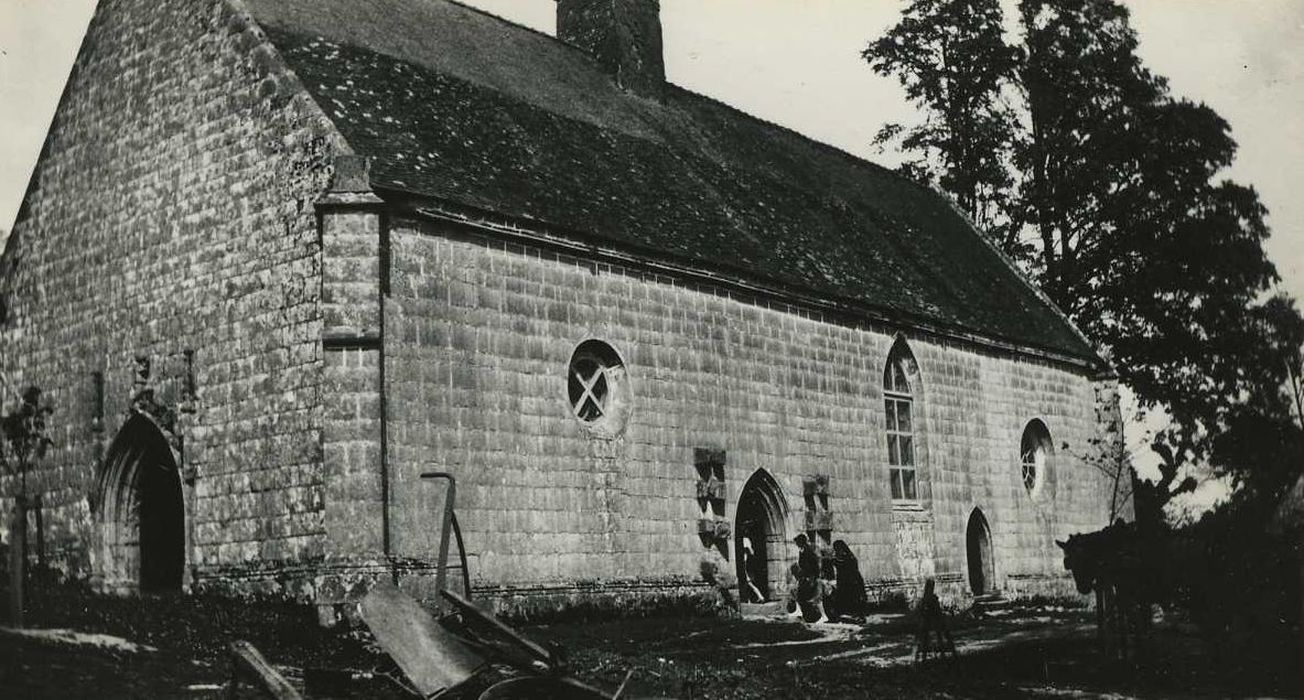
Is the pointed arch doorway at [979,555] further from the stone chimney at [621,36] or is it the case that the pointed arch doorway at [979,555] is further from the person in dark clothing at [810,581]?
the stone chimney at [621,36]

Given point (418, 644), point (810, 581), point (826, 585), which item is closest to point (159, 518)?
point (810, 581)

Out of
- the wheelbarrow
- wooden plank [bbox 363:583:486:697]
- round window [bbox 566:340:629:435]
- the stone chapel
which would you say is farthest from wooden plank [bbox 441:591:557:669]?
round window [bbox 566:340:629:435]

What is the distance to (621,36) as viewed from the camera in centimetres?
2867

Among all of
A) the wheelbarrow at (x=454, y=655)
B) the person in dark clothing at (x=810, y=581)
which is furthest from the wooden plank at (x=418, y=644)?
the person in dark clothing at (x=810, y=581)

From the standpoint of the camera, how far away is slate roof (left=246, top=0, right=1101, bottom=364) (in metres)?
19.5

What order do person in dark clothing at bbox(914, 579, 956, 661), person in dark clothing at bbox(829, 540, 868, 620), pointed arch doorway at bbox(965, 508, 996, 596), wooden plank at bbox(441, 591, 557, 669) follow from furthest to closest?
1. pointed arch doorway at bbox(965, 508, 996, 596)
2. person in dark clothing at bbox(829, 540, 868, 620)
3. person in dark clothing at bbox(914, 579, 956, 661)
4. wooden plank at bbox(441, 591, 557, 669)

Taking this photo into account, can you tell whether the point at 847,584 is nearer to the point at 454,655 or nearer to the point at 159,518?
the point at 159,518

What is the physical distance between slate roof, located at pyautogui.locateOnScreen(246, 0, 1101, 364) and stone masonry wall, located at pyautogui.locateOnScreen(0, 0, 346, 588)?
106 cm

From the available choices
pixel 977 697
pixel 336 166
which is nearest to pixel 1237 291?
pixel 977 697

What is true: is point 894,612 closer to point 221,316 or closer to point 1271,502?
point 1271,502

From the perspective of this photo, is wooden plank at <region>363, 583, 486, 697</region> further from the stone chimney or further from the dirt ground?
the stone chimney

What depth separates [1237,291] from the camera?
124 feet

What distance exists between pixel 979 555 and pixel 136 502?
17895mm

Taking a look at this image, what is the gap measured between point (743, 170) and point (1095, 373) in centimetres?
1205
